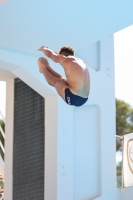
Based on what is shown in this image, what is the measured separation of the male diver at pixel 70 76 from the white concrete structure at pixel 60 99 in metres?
1.43

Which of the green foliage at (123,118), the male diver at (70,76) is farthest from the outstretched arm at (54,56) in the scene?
the green foliage at (123,118)

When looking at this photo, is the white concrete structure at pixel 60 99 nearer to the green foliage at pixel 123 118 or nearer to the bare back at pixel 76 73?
the bare back at pixel 76 73

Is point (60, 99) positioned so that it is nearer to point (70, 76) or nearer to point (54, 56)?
point (70, 76)

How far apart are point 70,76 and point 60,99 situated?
3.68 metres

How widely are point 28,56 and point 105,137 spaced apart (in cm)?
241

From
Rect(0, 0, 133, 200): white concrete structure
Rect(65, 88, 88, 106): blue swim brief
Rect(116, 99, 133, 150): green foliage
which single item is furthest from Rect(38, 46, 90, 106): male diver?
Rect(116, 99, 133, 150): green foliage

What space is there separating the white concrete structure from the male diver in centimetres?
143

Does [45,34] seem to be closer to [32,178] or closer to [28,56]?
[28,56]

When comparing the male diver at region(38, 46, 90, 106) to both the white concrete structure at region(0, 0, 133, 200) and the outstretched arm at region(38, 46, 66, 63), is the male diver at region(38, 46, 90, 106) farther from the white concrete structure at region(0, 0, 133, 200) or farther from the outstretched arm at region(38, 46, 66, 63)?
the white concrete structure at region(0, 0, 133, 200)

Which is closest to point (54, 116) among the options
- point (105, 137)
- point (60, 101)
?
point (60, 101)

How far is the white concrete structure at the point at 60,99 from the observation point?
9.77 m

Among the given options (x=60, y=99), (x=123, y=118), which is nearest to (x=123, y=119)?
(x=123, y=118)

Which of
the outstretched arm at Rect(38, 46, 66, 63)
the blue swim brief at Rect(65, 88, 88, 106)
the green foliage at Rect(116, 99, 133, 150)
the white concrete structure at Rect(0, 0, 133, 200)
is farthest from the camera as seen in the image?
the green foliage at Rect(116, 99, 133, 150)

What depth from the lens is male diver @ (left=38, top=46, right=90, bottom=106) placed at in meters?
8.01
